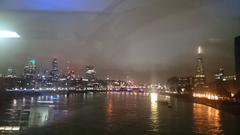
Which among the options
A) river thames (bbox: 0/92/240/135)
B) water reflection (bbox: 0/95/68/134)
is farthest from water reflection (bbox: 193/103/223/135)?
water reflection (bbox: 0/95/68/134)

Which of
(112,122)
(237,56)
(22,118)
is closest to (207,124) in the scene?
(112,122)

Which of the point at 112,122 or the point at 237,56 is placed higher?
the point at 237,56

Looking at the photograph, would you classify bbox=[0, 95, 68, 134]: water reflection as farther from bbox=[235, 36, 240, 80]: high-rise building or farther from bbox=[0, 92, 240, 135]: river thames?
bbox=[235, 36, 240, 80]: high-rise building

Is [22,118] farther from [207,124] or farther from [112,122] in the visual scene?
[207,124]

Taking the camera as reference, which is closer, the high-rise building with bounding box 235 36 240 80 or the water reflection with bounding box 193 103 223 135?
the water reflection with bounding box 193 103 223 135

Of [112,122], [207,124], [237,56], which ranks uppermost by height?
[237,56]

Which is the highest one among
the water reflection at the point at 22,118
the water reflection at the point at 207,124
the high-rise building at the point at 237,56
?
the high-rise building at the point at 237,56

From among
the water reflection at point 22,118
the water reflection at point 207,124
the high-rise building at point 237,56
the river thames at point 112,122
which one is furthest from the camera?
the high-rise building at point 237,56

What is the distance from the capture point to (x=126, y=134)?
14.7 meters

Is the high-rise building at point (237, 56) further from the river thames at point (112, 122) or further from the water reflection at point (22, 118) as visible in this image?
the water reflection at point (22, 118)

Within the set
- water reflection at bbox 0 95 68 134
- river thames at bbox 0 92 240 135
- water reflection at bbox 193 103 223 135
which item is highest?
water reflection at bbox 0 95 68 134

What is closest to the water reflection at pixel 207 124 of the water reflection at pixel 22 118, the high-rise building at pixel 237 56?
the water reflection at pixel 22 118

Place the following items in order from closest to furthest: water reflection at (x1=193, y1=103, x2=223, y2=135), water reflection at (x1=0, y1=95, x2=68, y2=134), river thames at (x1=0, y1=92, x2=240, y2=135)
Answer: water reflection at (x1=0, y1=95, x2=68, y2=134) < river thames at (x1=0, y1=92, x2=240, y2=135) < water reflection at (x1=193, y1=103, x2=223, y2=135)

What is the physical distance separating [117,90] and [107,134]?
15281cm
